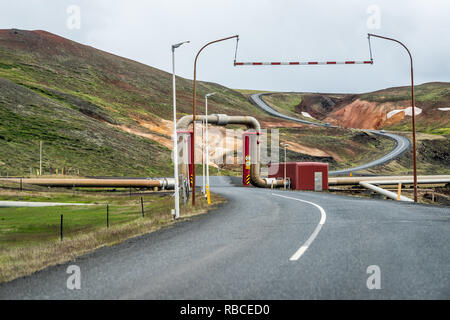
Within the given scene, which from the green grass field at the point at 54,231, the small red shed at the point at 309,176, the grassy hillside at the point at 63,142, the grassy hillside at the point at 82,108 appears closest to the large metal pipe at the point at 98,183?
the green grass field at the point at 54,231

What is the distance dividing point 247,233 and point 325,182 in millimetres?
39016

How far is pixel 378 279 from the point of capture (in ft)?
21.7

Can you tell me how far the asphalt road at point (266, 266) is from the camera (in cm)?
626

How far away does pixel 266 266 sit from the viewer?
25.4 ft

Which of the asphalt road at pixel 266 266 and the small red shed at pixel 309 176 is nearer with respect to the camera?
the asphalt road at pixel 266 266

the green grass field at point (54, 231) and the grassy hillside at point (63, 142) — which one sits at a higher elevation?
the grassy hillside at point (63, 142)

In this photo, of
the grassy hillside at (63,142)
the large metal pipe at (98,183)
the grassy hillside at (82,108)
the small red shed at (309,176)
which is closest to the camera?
the large metal pipe at (98,183)

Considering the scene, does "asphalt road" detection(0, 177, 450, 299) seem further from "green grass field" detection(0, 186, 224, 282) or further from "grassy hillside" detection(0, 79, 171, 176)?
"grassy hillside" detection(0, 79, 171, 176)

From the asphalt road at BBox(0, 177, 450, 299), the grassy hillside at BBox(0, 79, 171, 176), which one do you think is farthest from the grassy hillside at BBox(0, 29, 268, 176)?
the asphalt road at BBox(0, 177, 450, 299)

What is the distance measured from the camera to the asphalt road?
626 centimetres

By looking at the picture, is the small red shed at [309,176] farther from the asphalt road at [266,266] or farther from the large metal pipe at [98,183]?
the asphalt road at [266,266]

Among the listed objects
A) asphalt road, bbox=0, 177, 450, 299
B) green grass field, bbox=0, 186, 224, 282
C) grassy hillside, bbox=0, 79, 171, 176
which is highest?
grassy hillside, bbox=0, 79, 171, 176
